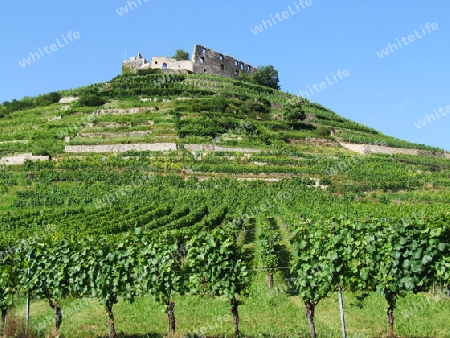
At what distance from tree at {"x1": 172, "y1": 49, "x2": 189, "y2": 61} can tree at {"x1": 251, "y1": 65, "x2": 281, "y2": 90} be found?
15.7 metres

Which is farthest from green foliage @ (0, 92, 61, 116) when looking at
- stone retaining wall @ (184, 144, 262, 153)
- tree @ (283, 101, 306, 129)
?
tree @ (283, 101, 306, 129)

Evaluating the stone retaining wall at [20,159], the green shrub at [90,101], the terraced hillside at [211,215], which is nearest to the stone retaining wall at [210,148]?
the terraced hillside at [211,215]

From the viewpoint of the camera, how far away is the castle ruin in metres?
96.4

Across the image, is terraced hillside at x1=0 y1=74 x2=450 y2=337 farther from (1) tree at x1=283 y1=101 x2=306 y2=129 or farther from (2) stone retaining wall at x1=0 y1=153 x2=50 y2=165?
(1) tree at x1=283 y1=101 x2=306 y2=129

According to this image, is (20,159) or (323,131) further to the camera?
(323,131)

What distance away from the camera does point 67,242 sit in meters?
14.2

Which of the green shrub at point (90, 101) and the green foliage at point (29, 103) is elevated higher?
the green foliage at point (29, 103)

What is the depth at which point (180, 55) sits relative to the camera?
106 m

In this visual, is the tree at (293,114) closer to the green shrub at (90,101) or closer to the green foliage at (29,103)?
the green shrub at (90,101)

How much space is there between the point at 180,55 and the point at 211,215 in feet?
255

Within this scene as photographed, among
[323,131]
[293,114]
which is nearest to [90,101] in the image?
[293,114]

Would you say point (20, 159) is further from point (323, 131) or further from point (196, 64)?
point (196, 64)

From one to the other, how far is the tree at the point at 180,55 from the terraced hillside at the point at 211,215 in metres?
15.4

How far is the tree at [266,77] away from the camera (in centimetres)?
10319
